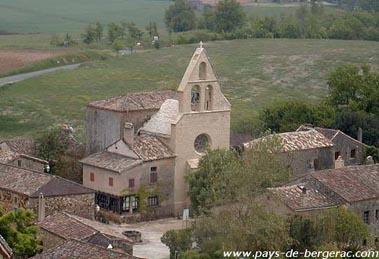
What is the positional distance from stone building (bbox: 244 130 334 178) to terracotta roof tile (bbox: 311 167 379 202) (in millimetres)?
4730

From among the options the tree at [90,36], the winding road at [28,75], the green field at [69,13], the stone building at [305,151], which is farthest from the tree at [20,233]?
the green field at [69,13]

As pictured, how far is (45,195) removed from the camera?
46.8m

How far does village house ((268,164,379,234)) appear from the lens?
1804 inches

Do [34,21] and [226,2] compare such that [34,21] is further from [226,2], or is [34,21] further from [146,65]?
[146,65]

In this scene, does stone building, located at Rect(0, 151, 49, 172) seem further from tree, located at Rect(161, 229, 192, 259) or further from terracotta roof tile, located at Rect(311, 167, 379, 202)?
tree, located at Rect(161, 229, 192, 259)

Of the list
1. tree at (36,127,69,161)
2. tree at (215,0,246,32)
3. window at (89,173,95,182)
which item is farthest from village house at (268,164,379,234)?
tree at (215,0,246,32)

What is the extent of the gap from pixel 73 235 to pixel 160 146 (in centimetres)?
1107

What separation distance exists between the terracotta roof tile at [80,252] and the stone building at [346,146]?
810 inches

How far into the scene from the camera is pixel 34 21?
130375 mm

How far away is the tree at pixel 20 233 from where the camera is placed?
39219 millimetres

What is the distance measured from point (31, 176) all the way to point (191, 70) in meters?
7.59

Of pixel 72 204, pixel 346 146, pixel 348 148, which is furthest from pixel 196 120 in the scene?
pixel 348 148

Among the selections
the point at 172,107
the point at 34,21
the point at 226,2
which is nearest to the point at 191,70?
the point at 172,107

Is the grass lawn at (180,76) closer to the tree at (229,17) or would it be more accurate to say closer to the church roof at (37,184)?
the tree at (229,17)
